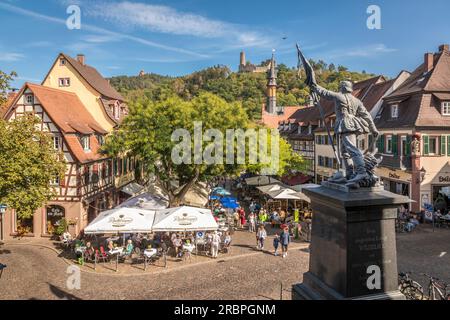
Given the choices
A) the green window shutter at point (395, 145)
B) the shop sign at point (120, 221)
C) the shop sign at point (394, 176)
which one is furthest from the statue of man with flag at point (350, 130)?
the shop sign at point (394, 176)

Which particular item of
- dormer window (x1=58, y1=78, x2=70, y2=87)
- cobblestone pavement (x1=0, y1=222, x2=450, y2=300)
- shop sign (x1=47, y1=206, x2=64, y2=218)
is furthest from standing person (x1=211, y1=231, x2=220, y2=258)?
dormer window (x1=58, y1=78, x2=70, y2=87)

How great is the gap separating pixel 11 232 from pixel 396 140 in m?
27.9

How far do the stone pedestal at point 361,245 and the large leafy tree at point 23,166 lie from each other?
14.3m

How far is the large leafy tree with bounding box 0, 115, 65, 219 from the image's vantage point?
1628cm

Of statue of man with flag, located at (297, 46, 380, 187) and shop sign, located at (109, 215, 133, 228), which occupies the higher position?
statue of man with flag, located at (297, 46, 380, 187)

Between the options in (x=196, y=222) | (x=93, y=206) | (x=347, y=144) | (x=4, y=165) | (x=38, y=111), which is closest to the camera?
(x=347, y=144)

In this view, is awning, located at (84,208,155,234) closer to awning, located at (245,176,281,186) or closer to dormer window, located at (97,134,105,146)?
dormer window, located at (97,134,105,146)

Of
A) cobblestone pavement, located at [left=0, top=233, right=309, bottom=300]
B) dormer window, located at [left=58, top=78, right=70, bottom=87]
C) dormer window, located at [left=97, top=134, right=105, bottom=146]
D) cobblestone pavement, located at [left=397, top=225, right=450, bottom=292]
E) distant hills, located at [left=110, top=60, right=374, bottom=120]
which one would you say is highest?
distant hills, located at [left=110, top=60, right=374, bottom=120]

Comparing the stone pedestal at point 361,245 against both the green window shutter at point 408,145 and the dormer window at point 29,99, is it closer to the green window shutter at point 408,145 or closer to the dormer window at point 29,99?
the green window shutter at point 408,145

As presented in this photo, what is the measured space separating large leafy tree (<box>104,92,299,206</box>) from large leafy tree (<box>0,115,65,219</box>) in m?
5.83

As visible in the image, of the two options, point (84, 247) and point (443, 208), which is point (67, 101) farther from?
point (443, 208)

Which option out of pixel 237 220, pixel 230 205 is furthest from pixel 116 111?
pixel 237 220

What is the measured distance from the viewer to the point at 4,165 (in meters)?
16.2
